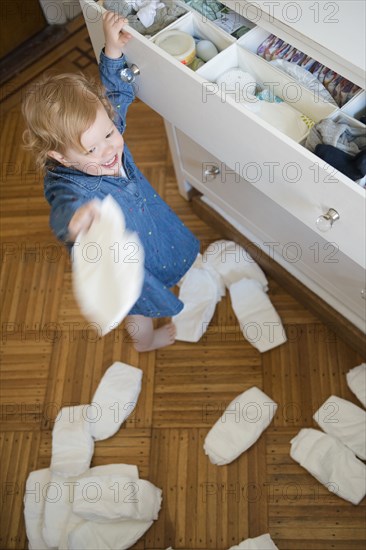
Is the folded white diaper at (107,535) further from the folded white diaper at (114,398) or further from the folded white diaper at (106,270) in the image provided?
the folded white diaper at (106,270)

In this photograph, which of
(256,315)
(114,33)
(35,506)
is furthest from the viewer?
(256,315)

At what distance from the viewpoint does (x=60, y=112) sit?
0.95 metres

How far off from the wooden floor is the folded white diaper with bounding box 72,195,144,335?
1.62 ft

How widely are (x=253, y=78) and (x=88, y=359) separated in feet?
2.55

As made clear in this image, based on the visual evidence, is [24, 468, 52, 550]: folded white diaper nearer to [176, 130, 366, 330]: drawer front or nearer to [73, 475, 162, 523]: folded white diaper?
[73, 475, 162, 523]: folded white diaper

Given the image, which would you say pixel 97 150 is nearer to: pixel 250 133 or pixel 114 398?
pixel 250 133

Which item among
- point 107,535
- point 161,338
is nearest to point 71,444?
point 107,535

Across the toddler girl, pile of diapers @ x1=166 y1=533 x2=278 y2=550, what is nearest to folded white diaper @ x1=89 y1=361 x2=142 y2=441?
the toddler girl

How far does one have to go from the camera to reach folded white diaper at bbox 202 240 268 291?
58.7 inches

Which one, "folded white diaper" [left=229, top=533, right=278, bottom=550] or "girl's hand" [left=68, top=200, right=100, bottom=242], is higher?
"girl's hand" [left=68, top=200, right=100, bottom=242]

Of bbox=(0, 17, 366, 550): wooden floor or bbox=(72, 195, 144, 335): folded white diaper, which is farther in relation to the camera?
bbox=(0, 17, 366, 550): wooden floor

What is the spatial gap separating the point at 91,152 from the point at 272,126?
29cm

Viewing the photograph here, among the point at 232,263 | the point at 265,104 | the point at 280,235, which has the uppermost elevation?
the point at 265,104

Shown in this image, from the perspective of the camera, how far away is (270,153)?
93cm
